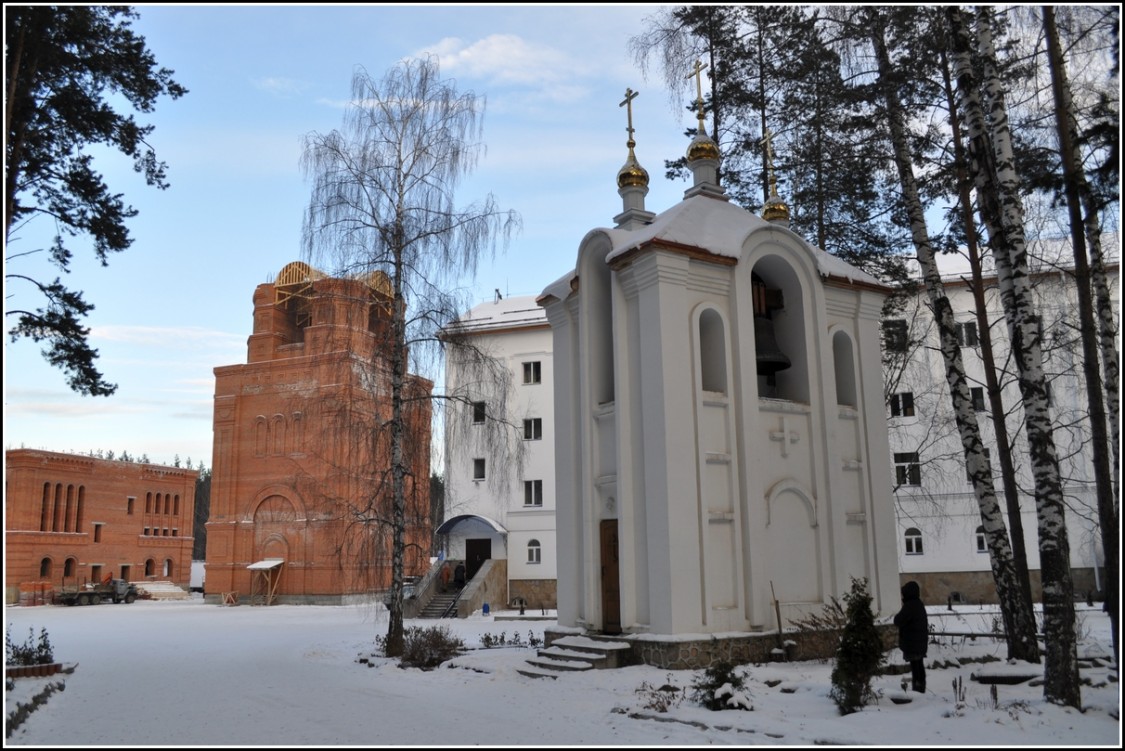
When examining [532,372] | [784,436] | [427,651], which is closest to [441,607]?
[532,372]

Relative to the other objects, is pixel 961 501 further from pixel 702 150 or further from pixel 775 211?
pixel 702 150

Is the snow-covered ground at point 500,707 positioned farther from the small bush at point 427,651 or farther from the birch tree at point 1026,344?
the birch tree at point 1026,344

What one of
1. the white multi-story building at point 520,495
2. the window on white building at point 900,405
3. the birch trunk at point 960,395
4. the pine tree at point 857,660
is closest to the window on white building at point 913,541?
the window on white building at point 900,405

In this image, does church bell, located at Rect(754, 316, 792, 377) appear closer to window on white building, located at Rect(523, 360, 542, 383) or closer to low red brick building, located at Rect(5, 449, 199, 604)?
window on white building, located at Rect(523, 360, 542, 383)

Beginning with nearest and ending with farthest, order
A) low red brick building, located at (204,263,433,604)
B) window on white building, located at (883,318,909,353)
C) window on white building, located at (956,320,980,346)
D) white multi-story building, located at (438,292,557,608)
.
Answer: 1. window on white building, located at (883,318,909,353)
2. window on white building, located at (956,320,980,346)
3. white multi-story building, located at (438,292,557,608)
4. low red brick building, located at (204,263,433,604)

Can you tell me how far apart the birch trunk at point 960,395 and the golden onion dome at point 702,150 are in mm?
3611

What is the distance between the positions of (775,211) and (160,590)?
1778 inches

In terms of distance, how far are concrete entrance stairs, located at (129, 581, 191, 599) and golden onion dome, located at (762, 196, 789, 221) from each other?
42644mm

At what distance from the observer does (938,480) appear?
29.5 m

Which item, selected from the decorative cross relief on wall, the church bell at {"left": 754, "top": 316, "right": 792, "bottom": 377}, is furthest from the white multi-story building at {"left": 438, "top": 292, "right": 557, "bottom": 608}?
the decorative cross relief on wall

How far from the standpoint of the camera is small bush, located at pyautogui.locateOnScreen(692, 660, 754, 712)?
383 inches

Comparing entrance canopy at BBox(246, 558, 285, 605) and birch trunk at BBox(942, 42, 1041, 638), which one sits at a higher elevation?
birch trunk at BBox(942, 42, 1041, 638)

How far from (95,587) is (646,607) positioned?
39477mm

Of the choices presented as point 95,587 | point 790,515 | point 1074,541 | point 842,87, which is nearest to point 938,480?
point 1074,541
